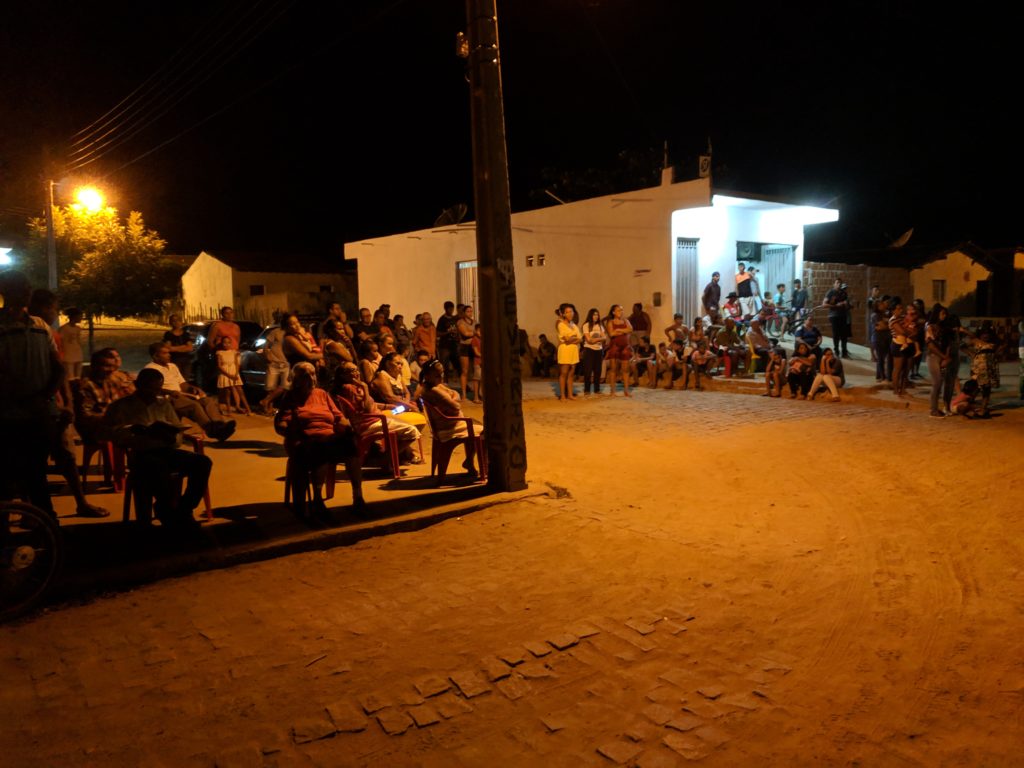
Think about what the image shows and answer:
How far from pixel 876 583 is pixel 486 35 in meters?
5.82

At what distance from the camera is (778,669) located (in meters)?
4.06

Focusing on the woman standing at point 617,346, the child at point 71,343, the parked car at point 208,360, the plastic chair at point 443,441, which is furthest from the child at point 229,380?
the woman standing at point 617,346

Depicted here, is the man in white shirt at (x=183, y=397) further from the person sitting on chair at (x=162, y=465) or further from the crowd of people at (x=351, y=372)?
the person sitting on chair at (x=162, y=465)

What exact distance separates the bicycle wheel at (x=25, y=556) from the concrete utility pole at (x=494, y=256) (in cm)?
379

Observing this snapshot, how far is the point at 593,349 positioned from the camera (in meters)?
15.6

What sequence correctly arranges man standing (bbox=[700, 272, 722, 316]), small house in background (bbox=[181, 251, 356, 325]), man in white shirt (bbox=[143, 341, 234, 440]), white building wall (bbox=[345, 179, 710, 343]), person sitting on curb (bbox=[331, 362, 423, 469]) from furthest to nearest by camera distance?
small house in background (bbox=[181, 251, 356, 325]) → man standing (bbox=[700, 272, 722, 316]) → white building wall (bbox=[345, 179, 710, 343]) → man in white shirt (bbox=[143, 341, 234, 440]) → person sitting on curb (bbox=[331, 362, 423, 469])

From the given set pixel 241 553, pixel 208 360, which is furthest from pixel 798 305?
pixel 241 553

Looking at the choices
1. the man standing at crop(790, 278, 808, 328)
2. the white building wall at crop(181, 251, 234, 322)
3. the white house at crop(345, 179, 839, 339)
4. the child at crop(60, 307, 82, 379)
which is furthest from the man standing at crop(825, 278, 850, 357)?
the white building wall at crop(181, 251, 234, 322)

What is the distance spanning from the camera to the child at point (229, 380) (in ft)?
41.9

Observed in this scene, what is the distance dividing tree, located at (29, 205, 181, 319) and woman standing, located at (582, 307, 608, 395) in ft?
87.6

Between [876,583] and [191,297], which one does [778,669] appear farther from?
[191,297]

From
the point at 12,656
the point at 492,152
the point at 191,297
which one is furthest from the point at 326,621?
the point at 191,297

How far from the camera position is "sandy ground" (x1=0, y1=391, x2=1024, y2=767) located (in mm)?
3439

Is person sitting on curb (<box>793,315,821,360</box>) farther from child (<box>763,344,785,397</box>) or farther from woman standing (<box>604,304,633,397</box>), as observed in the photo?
woman standing (<box>604,304,633,397</box>)
